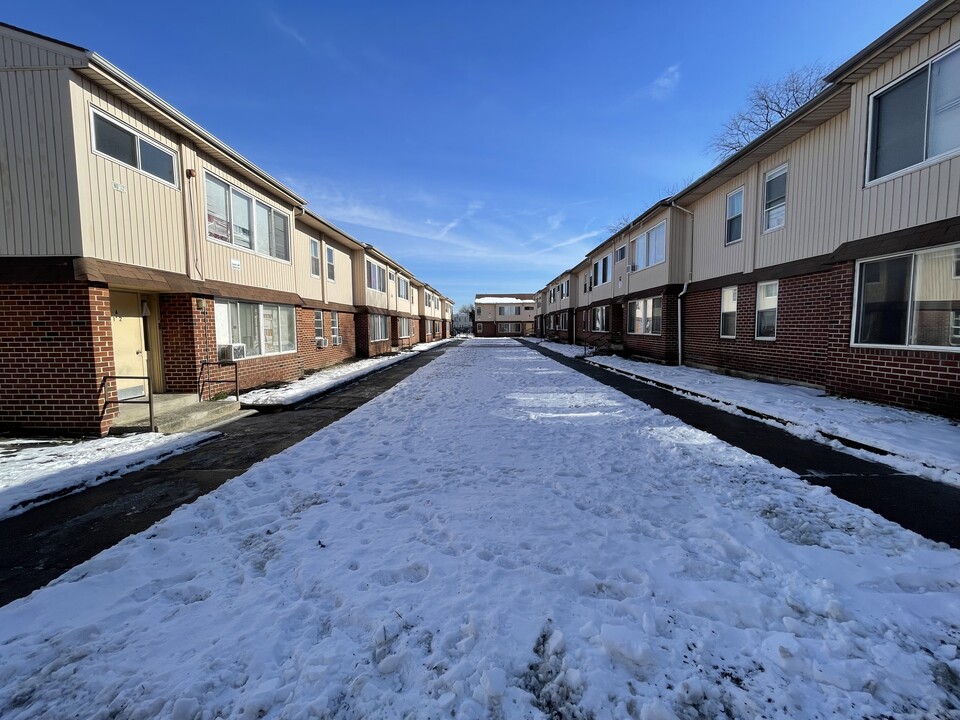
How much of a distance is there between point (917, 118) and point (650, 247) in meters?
11.3

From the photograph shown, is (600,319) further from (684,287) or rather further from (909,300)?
(909,300)

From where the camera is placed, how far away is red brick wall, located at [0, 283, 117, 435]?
655cm

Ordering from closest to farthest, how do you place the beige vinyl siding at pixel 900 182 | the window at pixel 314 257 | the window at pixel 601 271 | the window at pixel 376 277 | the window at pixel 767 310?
the beige vinyl siding at pixel 900 182 < the window at pixel 767 310 < the window at pixel 314 257 < the window at pixel 376 277 < the window at pixel 601 271

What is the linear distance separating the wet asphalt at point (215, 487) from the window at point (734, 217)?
25.6 feet

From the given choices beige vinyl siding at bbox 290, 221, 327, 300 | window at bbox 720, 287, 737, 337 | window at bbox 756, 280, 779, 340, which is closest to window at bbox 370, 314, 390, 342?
beige vinyl siding at bbox 290, 221, 327, 300

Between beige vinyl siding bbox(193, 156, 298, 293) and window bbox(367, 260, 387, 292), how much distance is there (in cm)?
703

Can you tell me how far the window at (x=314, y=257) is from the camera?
16014 mm

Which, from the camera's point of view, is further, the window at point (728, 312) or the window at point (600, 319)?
the window at point (600, 319)

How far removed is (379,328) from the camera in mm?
23766

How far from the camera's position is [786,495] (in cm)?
429

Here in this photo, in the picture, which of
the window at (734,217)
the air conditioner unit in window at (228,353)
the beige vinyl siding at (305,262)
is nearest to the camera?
the air conditioner unit in window at (228,353)

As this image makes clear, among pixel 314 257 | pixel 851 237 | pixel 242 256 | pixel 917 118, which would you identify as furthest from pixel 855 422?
pixel 314 257

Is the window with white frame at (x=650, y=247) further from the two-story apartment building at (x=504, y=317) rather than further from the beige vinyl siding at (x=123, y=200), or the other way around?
the two-story apartment building at (x=504, y=317)

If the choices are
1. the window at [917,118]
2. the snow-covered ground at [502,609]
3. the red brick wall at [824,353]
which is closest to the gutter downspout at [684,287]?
the red brick wall at [824,353]
